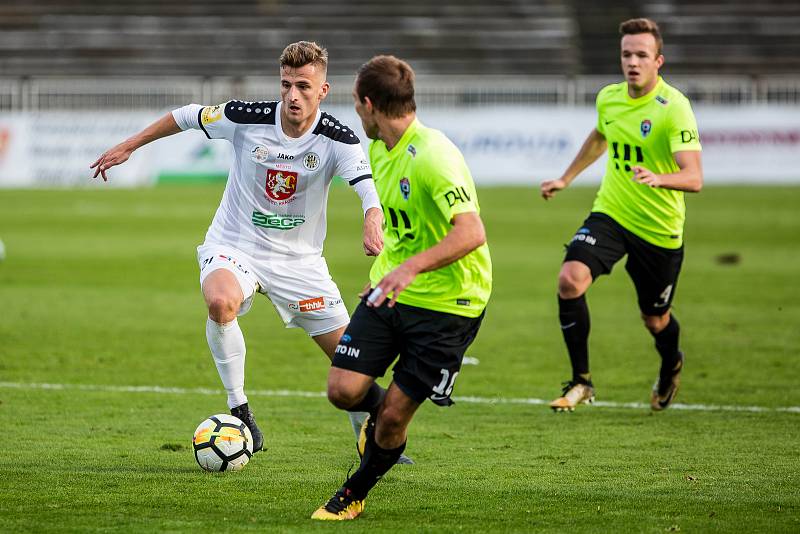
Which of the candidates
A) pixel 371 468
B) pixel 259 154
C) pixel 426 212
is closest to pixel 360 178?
pixel 259 154

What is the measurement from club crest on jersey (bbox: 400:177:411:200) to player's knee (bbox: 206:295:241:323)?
161 centimetres

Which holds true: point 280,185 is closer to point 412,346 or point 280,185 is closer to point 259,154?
point 259,154

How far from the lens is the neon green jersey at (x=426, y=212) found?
5211mm

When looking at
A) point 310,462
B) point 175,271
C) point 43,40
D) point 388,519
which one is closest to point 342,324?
point 310,462

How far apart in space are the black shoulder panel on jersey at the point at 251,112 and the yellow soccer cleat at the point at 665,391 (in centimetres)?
322

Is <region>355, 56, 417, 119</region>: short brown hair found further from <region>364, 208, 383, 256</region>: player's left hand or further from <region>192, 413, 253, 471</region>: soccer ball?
<region>192, 413, 253, 471</region>: soccer ball

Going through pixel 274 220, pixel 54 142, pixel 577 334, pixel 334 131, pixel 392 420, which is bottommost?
pixel 54 142

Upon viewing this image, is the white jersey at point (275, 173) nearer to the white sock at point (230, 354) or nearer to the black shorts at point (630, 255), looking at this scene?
the white sock at point (230, 354)

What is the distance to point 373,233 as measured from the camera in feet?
20.7

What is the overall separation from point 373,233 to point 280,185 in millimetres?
911

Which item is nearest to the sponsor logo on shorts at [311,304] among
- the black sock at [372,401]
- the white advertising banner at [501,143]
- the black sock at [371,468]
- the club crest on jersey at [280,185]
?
the club crest on jersey at [280,185]

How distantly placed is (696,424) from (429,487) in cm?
245

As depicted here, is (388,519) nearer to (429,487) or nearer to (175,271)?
(429,487)

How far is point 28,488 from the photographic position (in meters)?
5.85
